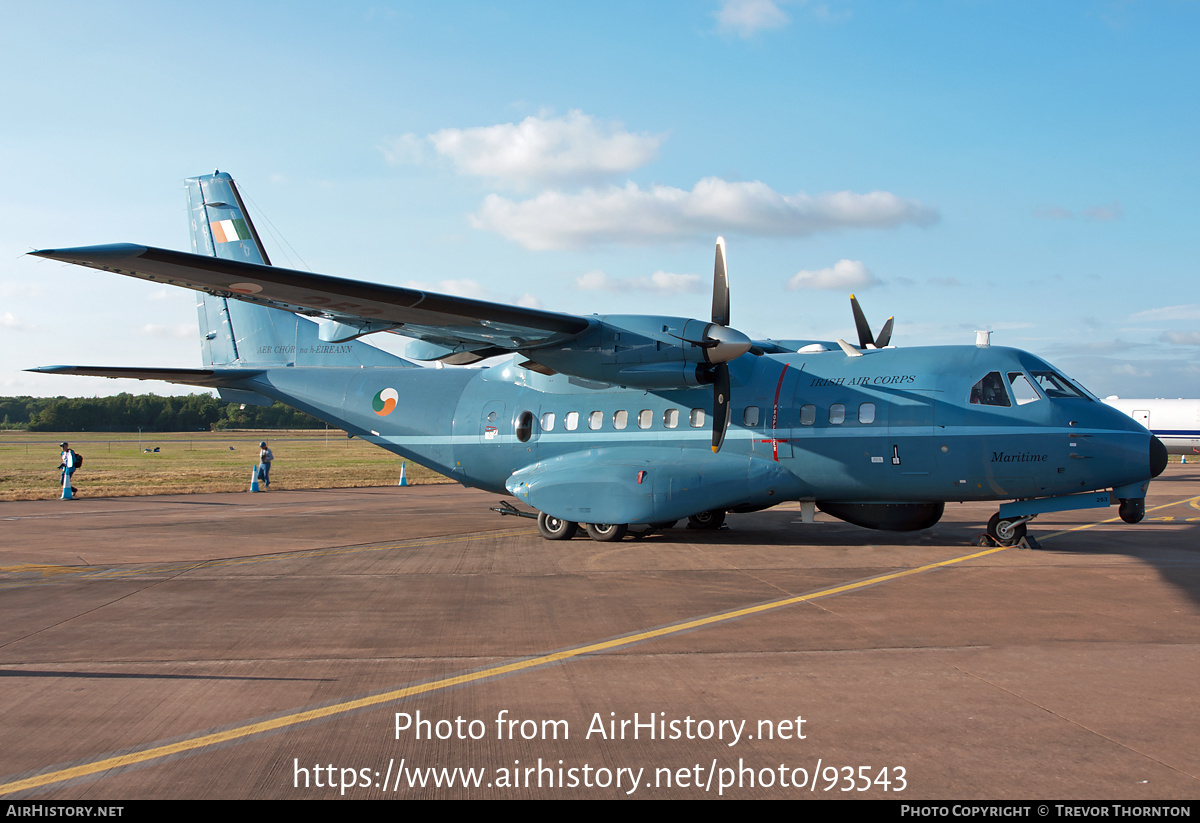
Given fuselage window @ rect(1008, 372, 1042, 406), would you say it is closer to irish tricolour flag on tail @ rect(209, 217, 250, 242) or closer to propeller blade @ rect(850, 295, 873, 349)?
propeller blade @ rect(850, 295, 873, 349)

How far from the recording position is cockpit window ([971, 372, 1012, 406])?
13.6m

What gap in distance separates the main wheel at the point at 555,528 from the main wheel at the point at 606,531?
1.26ft

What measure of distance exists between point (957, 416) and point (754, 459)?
3517 mm

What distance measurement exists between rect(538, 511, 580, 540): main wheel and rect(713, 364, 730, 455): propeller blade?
343 cm

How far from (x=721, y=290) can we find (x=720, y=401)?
198 cm

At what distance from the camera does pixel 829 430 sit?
14.3 metres

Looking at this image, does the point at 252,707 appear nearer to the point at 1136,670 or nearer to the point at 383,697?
the point at 383,697

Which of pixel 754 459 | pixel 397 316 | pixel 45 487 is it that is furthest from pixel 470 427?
pixel 45 487

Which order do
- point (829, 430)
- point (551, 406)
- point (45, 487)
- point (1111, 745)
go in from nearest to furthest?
point (1111, 745) < point (829, 430) < point (551, 406) < point (45, 487)

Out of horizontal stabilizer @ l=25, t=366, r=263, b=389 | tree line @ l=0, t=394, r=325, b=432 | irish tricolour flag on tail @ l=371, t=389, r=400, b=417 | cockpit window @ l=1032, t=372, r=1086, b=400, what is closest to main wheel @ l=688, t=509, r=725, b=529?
cockpit window @ l=1032, t=372, r=1086, b=400

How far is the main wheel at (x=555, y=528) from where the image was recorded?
623 inches

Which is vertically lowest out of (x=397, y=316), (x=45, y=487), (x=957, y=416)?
(x=45, y=487)

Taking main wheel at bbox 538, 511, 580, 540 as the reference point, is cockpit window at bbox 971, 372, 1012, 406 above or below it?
above

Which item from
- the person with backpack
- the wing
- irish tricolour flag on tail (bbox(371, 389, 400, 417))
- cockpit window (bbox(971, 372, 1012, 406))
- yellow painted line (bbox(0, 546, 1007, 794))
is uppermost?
the wing
